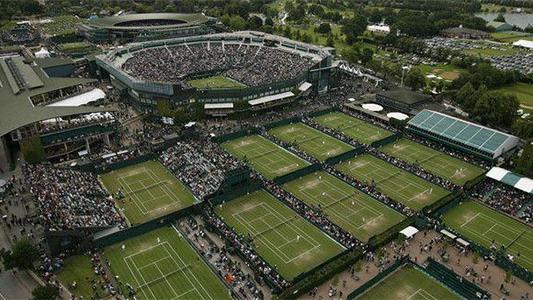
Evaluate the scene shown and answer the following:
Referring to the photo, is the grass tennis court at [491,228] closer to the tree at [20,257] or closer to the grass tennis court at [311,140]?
the grass tennis court at [311,140]

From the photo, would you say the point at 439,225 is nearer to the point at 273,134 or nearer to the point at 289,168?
the point at 289,168

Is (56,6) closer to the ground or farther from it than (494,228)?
farther from it

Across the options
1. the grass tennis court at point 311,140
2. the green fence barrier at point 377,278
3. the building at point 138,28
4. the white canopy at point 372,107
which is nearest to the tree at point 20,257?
the green fence barrier at point 377,278

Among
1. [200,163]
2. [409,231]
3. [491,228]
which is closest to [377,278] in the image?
[409,231]

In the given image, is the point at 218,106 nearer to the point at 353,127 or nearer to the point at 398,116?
the point at 353,127

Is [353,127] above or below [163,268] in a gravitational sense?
below

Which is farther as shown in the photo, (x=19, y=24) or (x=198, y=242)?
(x=19, y=24)

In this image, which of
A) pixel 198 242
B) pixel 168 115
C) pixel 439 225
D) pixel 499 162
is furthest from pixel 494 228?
pixel 168 115
